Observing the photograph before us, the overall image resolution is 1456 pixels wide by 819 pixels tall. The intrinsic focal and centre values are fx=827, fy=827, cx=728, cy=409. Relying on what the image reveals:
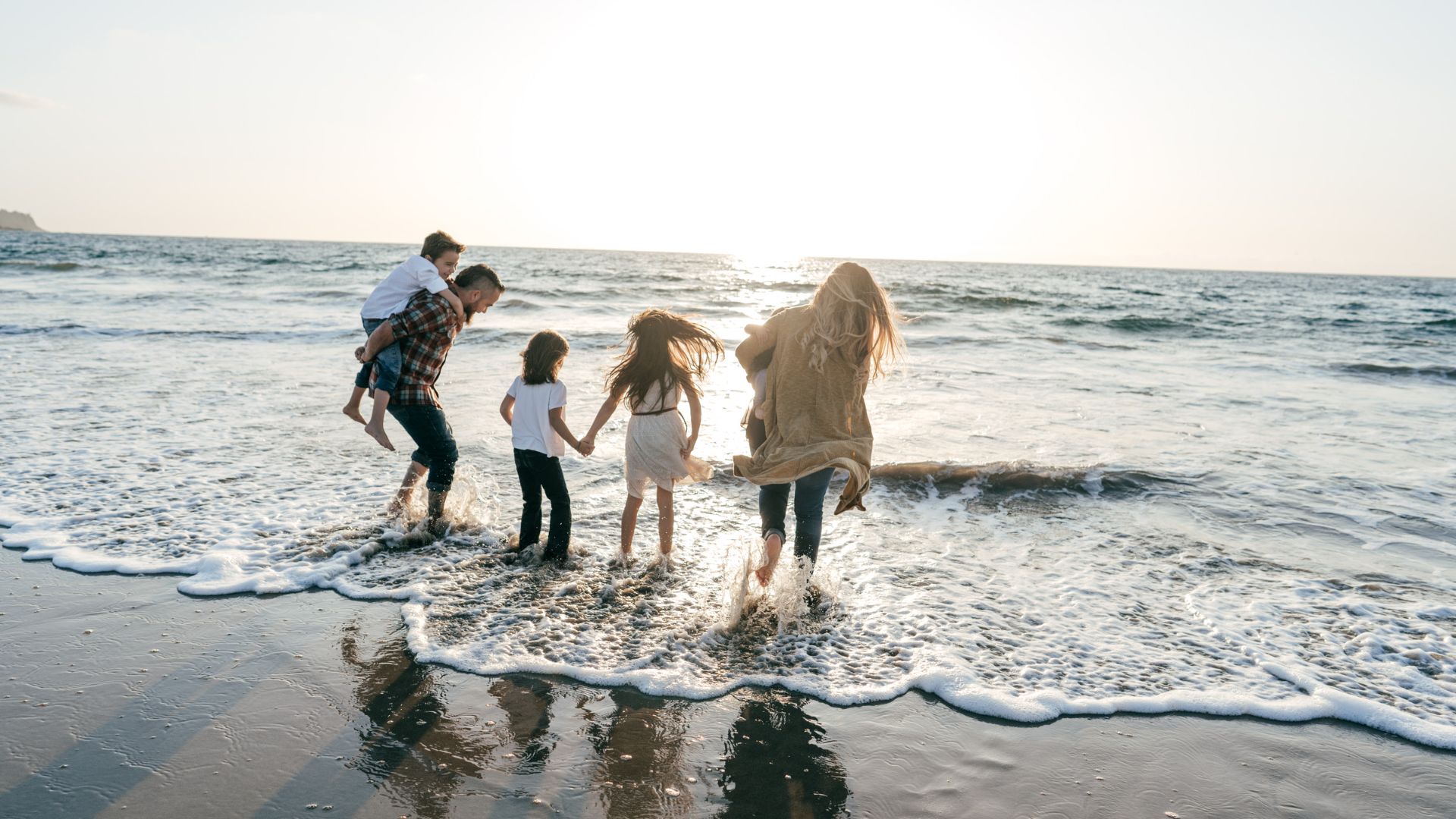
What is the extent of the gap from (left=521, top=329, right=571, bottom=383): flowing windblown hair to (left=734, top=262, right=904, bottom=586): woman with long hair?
1.18 metres

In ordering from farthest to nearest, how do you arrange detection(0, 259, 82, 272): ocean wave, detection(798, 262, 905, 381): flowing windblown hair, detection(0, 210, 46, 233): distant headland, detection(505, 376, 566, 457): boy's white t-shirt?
detection(0, 210, 46, 233): distant headland → detection(0, 259, 82, 272): ocean wave → detection(505, 376, 566, 457): boy's white t-shirt → detection(798, 262, 905, 381): flowing windblown hair

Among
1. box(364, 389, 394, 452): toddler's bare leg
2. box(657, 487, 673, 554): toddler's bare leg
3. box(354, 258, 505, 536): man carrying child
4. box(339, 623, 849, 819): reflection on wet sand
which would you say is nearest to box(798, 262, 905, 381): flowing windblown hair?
box(657, 487, 673, 554): toddler's bare leg

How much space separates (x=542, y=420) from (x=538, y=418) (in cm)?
3

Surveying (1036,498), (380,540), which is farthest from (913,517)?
(380,540)

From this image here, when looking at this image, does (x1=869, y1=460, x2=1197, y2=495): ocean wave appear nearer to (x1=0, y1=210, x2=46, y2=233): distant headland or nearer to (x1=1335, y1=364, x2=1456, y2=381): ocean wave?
(x1=1335, y1=364, x2=1456, y2=381): ocean wave

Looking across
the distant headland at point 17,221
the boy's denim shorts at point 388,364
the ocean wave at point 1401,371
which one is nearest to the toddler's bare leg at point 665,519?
the boy's denim shorts at point 388,364

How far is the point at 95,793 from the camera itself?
2770 mm

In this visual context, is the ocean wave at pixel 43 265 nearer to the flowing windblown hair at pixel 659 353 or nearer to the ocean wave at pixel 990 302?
the ocean wave at pixel 990 302

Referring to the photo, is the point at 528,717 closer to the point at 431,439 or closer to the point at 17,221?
the point at 431,439

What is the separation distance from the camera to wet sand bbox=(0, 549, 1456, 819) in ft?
9.36

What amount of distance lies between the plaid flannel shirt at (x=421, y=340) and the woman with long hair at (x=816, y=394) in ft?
6.53

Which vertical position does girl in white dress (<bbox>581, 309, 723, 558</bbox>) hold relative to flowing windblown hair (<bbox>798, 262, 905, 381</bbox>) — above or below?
below

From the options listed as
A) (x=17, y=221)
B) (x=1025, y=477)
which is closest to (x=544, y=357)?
(x=1025, y=477)

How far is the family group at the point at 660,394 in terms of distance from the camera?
4.27 m
